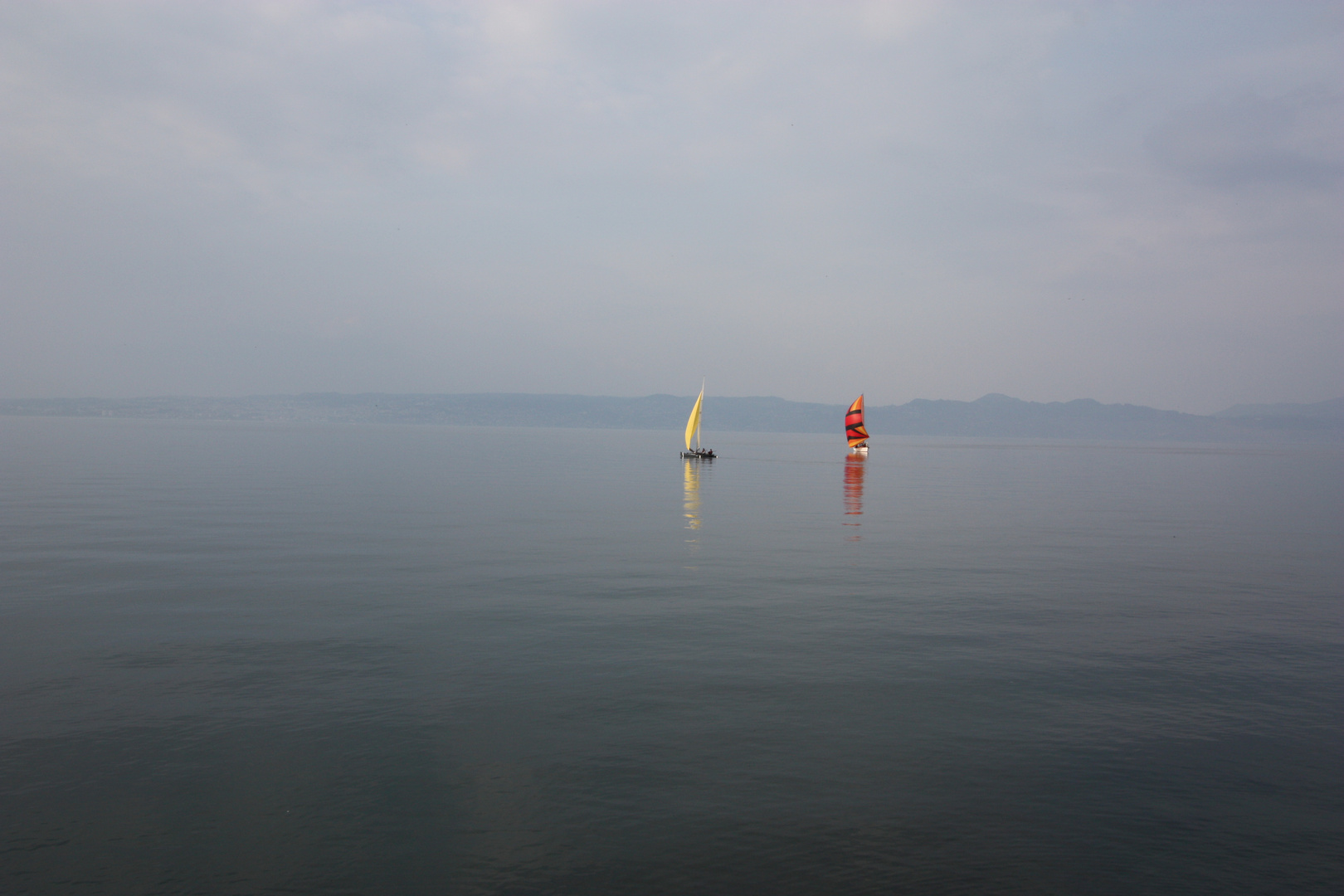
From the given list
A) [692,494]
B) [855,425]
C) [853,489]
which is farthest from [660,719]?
[855,425]

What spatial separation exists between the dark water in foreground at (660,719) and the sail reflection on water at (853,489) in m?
18.9

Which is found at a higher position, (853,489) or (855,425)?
(855,425)

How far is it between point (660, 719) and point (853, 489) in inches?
2779

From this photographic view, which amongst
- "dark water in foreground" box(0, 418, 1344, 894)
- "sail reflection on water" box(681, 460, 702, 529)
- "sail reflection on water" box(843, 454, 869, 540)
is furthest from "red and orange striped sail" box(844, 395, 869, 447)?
"dark water in foreground" box(0, 418, 1344, 894)

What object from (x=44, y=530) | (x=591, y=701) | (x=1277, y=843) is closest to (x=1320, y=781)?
(x=1277, y=843)

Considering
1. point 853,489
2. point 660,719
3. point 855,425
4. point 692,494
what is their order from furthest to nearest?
1. point 855,425
2. point 853,489
3. point 692,494
4. point 660,719

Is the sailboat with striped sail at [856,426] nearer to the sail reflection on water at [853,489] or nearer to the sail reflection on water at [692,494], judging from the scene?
the sail reflection on water at [853,489]

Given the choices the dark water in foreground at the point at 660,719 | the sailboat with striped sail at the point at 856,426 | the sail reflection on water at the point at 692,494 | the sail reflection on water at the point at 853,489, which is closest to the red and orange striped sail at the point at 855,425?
the sailboat with striped sail at the point at 856,426

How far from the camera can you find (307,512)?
179 ft

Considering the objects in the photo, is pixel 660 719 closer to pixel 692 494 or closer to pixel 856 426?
pixel 692 494

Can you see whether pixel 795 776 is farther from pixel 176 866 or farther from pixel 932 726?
pixel 176 866

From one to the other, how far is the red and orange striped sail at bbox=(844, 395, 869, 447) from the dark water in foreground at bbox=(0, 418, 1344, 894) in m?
111

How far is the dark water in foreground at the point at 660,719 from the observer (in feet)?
40.8

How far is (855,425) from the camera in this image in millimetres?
160000
